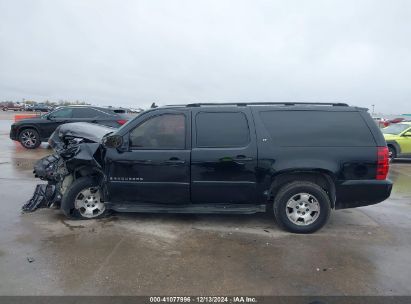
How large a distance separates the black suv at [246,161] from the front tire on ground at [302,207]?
14 mm

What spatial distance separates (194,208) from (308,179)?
167 cm

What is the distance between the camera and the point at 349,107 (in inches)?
195

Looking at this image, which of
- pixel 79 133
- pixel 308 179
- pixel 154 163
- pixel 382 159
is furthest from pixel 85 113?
pixel 382 159

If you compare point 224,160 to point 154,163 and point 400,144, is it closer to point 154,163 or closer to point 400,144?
point 154,163

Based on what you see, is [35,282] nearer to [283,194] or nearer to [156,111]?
[156,111]

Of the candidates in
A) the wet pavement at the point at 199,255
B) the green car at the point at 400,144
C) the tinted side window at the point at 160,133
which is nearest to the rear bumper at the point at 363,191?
the wet pavement at the point at 199,255

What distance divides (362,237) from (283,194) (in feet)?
4.02

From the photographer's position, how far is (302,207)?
190 inches

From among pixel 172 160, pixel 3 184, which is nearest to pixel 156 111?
pixel 172 160

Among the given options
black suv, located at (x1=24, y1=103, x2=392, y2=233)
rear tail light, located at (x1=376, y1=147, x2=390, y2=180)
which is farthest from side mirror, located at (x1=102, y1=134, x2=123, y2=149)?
rear tail light, located at (x1=376, y1=147, x2=390, y2=180)

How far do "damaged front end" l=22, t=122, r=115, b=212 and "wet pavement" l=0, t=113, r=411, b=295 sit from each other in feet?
0.96

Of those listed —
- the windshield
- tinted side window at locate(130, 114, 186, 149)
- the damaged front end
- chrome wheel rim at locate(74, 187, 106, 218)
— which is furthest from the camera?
the windshield

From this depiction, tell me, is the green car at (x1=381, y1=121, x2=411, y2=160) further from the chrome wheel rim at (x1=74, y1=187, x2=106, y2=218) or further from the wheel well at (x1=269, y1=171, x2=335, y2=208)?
the chrome wheel rim at (x1=74, y1=187, x2=106, y2=218)

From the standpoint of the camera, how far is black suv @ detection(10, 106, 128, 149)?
13062 mm
